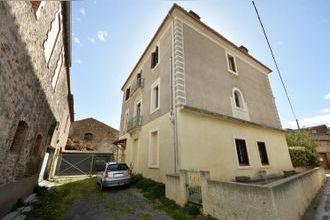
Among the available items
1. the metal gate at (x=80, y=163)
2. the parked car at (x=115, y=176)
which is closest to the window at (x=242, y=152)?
the parked car at (x=115, y=176)

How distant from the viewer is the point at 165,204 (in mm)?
6766

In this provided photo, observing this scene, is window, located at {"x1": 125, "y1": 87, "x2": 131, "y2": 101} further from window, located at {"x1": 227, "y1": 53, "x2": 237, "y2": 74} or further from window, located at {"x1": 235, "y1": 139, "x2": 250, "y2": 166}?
window, located at {"x1": 235, "y1": 139, "x2": 250, "y2": 166}

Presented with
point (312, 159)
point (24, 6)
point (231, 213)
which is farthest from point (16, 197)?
point (312, 159)

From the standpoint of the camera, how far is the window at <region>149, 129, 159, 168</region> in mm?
10610

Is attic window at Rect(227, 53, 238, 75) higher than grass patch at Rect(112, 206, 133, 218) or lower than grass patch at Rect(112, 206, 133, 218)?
higher

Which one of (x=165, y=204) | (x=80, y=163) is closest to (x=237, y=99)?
(x=165, y=204)

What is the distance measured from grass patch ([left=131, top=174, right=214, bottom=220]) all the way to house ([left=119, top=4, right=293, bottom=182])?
2.66 ft

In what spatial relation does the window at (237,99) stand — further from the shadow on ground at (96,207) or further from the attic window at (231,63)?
the shadow on ground at (96,207)

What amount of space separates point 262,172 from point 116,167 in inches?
376

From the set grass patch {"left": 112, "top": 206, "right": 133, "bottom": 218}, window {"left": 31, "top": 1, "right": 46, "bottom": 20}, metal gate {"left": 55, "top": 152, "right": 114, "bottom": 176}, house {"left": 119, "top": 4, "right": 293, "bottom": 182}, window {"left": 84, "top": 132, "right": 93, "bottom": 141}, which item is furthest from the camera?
window {"left": 84, "top": 132, "right": 93, "bottom": 141}

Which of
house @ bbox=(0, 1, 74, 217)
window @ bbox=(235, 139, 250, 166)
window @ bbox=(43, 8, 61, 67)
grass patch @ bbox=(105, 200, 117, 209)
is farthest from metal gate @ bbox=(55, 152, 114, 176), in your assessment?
window @ bbox=(235, 139, 250, 166)

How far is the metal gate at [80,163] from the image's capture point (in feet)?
59.9

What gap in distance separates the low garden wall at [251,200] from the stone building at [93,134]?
2239 centimetres

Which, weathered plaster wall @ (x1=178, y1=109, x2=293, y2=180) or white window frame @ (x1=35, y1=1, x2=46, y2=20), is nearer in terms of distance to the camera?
white window frame @ (x1=35, y1=1, x2=46, y2=20)
